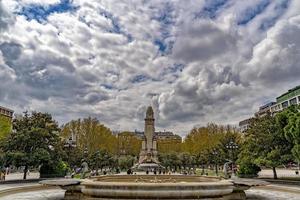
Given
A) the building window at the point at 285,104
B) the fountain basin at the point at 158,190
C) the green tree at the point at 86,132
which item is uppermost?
the building window at the point at 285,104

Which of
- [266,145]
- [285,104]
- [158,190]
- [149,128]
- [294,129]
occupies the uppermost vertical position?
[285,104]

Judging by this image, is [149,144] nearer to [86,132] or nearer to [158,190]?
[86,132]

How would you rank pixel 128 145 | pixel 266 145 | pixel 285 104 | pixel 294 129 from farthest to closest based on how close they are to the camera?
1. pixel 128 145
2. pixel 285 104
3. pixel 266 145
4. pixel 294 129

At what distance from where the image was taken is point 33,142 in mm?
34781

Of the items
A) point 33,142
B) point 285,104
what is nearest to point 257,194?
point 33,142

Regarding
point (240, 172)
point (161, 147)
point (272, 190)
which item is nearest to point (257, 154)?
point (240, 172)

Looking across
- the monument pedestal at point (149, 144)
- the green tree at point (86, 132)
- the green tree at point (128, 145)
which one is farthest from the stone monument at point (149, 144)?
the green tree at point (86, 132)

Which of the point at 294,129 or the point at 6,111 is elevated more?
the point at 6,111

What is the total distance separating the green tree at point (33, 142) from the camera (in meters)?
33.5

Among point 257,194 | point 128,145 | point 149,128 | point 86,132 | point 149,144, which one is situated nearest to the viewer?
point 257,194

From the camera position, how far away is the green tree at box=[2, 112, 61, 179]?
33.5 metres

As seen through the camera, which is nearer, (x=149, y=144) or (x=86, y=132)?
(x=86, y=132)

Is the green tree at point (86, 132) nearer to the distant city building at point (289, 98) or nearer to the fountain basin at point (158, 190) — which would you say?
the distant city building at point (289, 98)

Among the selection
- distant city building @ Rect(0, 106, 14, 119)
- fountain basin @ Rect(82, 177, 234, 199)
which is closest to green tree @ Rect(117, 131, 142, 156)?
distant city building @ Rect(0, 106, 14, 119)
